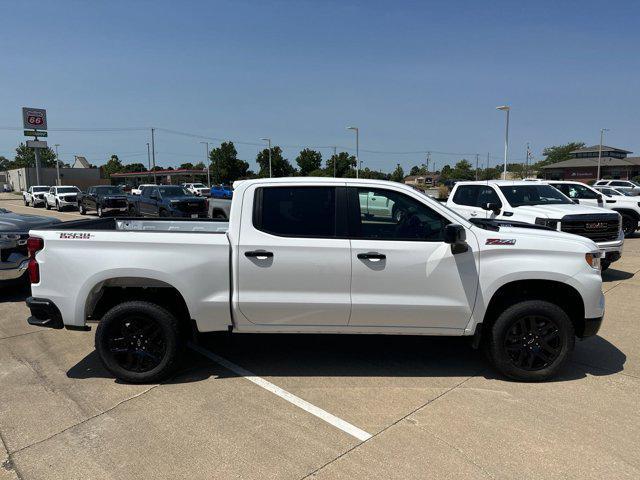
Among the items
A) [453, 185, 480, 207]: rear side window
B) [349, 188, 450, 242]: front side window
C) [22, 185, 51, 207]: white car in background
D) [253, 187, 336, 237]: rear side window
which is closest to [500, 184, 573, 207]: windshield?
[453, 185, 480, 207]: rear side window

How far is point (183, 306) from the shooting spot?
4434 mm

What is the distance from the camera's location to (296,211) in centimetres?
427

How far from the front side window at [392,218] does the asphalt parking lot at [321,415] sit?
136cm

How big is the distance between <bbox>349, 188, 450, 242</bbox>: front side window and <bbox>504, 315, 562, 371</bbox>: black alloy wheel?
1.11m

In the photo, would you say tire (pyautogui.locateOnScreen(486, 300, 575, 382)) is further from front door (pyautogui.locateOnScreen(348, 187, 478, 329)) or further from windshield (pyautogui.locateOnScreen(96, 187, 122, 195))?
windshield (pyautogui.locateOnScreen(96, 187, 122, 195))

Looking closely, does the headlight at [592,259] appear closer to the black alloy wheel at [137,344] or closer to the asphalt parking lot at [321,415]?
the asphalt parking lot at [321,415]

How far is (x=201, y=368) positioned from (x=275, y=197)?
189 cm

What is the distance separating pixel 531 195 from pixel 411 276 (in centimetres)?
699

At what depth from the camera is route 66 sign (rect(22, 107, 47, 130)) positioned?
183 feet

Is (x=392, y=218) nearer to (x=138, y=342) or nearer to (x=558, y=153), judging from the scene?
(x=138, y=342)

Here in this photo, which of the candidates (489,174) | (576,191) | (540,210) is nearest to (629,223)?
(576,191)

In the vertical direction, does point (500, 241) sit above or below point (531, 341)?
above

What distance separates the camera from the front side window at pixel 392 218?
13.8 ft

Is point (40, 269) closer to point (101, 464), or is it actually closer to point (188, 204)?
point (101, 464)
